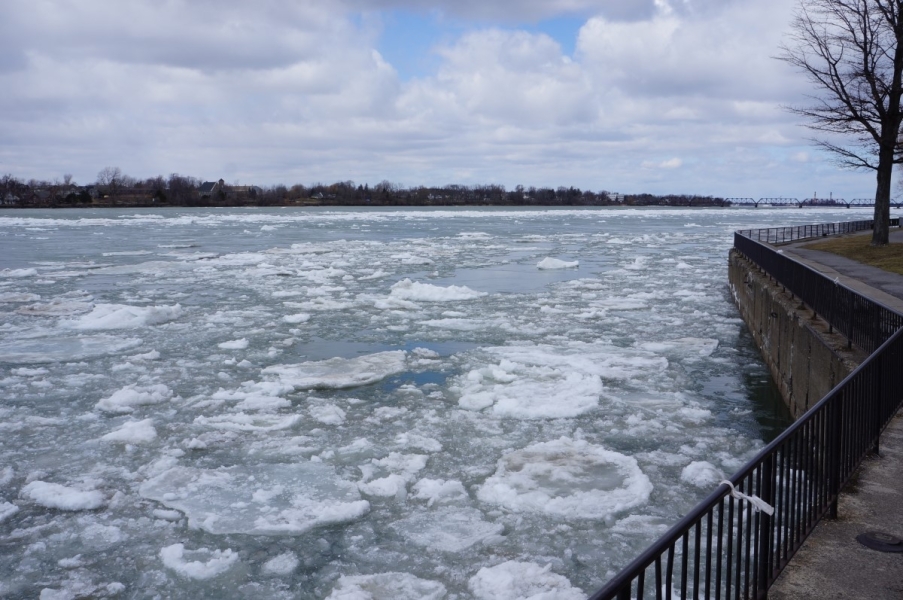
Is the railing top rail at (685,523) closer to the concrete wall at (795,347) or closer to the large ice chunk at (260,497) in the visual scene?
A: the large ice chunk at (260,497)

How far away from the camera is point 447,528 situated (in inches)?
316

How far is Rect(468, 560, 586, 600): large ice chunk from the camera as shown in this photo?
6.60 m

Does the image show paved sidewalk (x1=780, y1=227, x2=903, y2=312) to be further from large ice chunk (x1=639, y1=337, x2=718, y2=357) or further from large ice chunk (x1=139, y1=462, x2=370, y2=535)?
large ice chunk (x1=139, y1=462, x2=370, y2=535)

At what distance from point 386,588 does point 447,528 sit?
134cm

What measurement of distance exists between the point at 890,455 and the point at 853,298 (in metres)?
4.17

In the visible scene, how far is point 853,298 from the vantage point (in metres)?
10.6

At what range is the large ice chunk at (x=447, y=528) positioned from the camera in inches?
303

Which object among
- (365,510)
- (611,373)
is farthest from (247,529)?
(611,373)

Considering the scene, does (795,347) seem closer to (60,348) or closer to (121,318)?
(60,348)

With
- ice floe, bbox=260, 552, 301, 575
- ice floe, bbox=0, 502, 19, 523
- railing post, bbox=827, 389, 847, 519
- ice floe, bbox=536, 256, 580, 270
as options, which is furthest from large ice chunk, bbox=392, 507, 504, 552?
ice floe, bbox=536, 256, 580, 270

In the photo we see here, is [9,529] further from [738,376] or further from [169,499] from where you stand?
[738,376]

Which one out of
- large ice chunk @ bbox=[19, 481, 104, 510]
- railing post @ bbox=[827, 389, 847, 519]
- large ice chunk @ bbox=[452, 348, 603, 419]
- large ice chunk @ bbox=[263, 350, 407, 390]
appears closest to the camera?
railing post @ bbox=[827, 389, 847, 519]

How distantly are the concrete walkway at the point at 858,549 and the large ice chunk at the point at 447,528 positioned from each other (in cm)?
330

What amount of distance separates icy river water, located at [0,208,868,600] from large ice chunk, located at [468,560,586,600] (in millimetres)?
22
